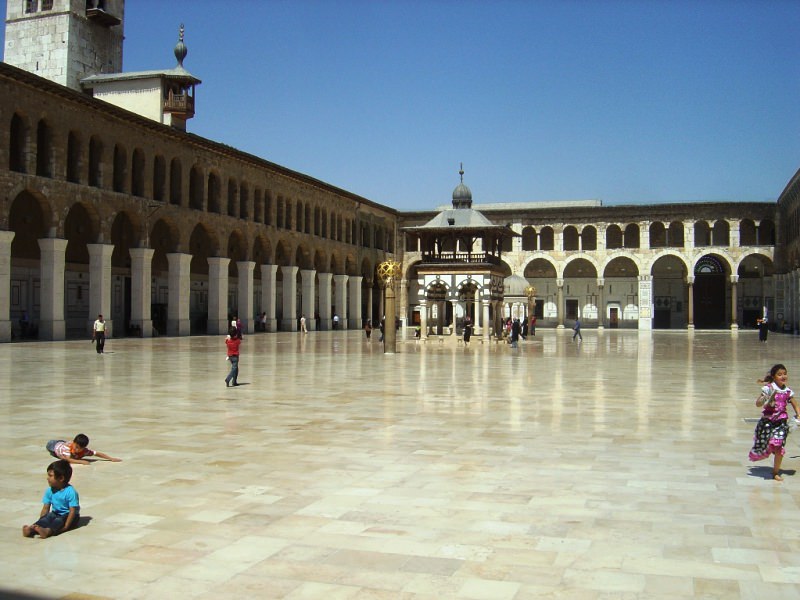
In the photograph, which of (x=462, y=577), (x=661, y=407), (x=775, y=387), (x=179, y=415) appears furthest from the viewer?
(x=661, y=407)

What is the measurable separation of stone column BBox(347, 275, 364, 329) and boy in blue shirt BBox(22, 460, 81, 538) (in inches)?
1987

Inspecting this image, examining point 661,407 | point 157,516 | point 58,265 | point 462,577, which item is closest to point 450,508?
point 462,577

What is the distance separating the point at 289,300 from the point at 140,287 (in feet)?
46.5

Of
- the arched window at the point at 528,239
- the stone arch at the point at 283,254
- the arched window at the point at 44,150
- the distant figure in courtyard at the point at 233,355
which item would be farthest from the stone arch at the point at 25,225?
the arched window at the point at 528,239

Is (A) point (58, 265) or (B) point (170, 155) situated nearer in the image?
(A) point (58, 265)

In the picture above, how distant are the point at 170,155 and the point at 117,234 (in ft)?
16.1

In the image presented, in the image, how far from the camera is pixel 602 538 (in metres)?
5.25

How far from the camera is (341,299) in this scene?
5466 cm

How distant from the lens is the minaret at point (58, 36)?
39.9m

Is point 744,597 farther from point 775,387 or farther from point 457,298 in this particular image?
point 457,298

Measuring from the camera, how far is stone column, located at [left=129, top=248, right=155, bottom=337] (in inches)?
1358

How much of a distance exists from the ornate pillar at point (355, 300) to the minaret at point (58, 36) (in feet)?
70.2

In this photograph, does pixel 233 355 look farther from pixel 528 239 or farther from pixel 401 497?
pixel 528 239

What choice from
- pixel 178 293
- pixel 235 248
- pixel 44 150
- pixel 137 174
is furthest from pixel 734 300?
pixel 44 150
